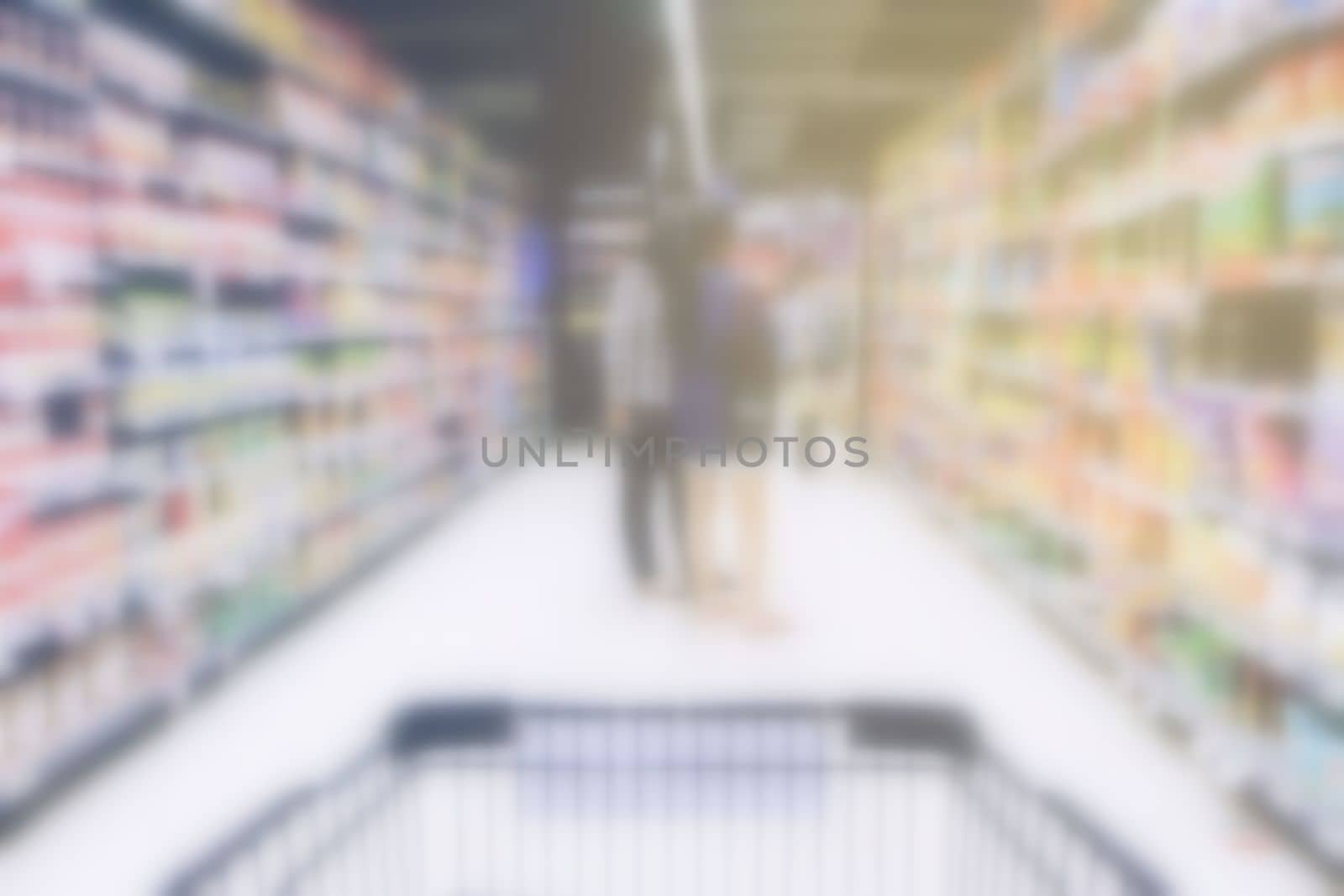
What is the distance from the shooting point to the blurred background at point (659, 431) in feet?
8.66

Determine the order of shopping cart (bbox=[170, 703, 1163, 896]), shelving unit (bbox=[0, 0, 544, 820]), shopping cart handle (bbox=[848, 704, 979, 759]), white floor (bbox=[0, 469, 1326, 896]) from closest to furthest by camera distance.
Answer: shopping cart (bbox=[170, 703, 1163, 896]) → shopping cart handle (bbox=[848, 704, 979, 759]) → white floor (bbox=[0, 469, 1326, 896]) → shelving unit (bbox=[0, 0, 544, 820])

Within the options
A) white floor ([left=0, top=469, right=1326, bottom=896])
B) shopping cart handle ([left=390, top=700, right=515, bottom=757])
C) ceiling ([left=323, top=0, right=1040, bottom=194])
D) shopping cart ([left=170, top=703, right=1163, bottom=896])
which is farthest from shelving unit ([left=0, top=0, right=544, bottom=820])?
shopping cart handle ([left=390, top=700, right=515, bottom=757])

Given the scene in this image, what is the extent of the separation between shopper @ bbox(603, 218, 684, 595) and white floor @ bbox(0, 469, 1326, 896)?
0.32 metres

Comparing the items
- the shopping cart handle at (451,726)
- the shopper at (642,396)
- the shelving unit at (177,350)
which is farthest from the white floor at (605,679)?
the shopping cart handle at (451,726)

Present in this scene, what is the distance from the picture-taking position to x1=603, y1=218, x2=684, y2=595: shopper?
14.6ft

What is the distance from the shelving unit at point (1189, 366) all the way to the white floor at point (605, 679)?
0.60 feet

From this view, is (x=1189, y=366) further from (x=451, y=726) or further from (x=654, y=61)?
(x=654, y=61)

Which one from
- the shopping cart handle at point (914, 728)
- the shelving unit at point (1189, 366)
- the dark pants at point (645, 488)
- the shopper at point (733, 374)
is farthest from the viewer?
the dark pants at point (645, 488)

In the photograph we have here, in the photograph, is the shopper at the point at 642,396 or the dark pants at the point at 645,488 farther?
the dark pants at the point at 645,488

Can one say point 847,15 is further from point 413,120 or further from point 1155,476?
point 1155,476

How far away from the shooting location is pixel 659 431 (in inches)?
181

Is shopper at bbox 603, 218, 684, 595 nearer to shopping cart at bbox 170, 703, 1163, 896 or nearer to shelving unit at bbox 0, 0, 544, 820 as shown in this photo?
shelving unit at bbox 0, 0, 544, 820

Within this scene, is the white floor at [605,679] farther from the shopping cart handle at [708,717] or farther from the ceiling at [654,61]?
the ceiling at [654,61]

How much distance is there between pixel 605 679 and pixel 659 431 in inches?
48.4
